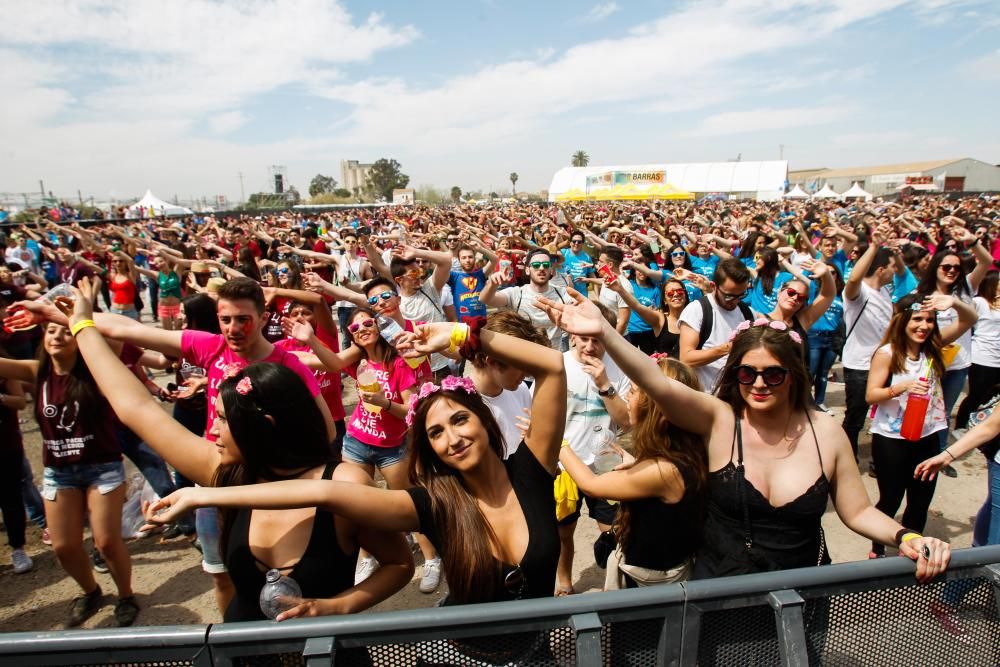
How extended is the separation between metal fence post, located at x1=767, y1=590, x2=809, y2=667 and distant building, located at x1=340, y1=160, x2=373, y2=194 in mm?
134037

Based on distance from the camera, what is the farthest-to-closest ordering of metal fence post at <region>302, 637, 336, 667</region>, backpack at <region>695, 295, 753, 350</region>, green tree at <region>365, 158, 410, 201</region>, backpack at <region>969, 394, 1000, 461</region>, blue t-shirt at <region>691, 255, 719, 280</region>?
green tree at <region>365, 158, 410, 201</region> → blue t-shirt at <region>691, 255, 719, 280</region> → backpack at <region>695, 295, 753, 350</region> → backpack at <region>969, 394, 1000, 461</region> → metal fence post at <region>302, 637, 336, 667</region>

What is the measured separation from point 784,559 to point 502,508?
39.7 inches

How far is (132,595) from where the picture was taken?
135 inches

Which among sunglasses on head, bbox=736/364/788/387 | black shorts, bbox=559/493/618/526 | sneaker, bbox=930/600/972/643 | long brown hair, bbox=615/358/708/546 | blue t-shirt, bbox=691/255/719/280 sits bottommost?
black shorts, bbox=559/493/618/526

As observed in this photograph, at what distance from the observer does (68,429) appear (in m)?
3.12

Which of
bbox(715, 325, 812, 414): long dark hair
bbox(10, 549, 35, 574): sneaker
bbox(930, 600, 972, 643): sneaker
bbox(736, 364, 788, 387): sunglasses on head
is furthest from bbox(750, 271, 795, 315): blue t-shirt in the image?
bbox(10, 549, 35, 574): sneaker

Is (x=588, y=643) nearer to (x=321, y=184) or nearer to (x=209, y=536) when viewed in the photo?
(x=209, y=536)

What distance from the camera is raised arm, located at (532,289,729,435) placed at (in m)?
1.89

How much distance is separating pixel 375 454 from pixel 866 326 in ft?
14.6

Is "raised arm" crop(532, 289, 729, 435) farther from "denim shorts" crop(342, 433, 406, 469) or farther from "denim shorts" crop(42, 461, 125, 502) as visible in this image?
"denim shorts" crop(42, 461, 125, 502)

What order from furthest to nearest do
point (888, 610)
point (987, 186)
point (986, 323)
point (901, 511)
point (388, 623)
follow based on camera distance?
point (987, 186)
point (986, 323)
point (901, 511)
point (888, 610)
point (388, 623)

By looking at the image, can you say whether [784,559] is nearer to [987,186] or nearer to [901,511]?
[901,511]

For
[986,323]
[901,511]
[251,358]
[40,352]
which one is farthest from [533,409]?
[986,323]

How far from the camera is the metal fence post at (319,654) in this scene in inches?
51.0
